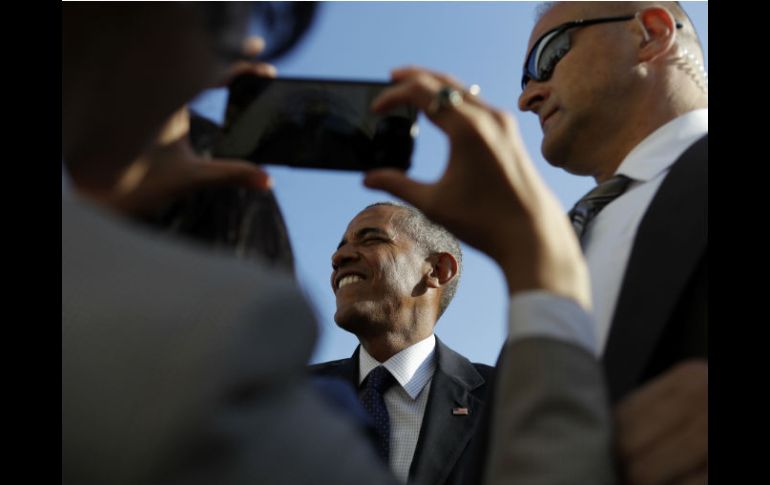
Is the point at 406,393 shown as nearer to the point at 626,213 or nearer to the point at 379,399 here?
the point at 379,399

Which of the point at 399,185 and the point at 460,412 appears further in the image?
the point at 460,412

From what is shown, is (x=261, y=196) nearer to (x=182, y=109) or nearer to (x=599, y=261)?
(x=182, y=109)

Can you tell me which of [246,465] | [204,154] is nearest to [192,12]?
[204,154]

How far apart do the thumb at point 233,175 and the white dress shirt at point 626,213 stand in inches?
30.7

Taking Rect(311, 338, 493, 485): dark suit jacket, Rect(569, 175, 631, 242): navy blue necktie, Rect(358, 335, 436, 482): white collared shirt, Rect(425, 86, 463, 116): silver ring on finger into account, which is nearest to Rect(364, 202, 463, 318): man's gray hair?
Rect(358, 335, 436, 482): white collared shirt

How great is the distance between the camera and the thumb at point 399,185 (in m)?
1.24

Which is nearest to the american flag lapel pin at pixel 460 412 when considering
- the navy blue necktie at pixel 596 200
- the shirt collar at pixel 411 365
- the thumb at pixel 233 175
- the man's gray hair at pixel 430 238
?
the shirt collar at pixel 411 365

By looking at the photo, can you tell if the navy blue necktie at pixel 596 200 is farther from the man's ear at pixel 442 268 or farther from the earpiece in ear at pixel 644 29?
the man's ear at pixel 442 268

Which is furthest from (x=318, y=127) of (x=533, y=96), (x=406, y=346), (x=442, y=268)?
(x=442, y=268)

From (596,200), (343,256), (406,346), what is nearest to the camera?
(596,200)

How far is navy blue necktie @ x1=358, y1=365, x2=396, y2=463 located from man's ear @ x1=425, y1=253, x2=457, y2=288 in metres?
1.16

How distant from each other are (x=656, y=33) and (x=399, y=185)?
1.95 metres

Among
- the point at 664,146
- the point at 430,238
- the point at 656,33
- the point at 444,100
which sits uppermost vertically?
the point at 656,33

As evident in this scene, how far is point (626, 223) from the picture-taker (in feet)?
6.42
